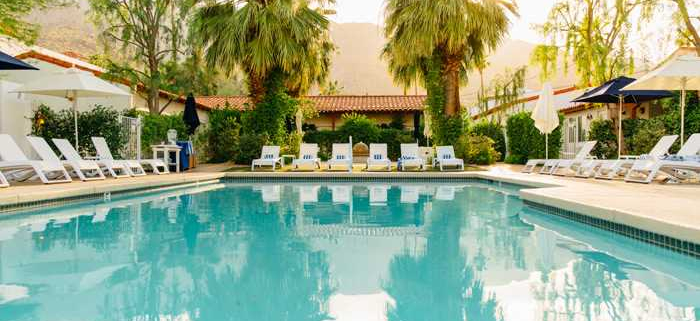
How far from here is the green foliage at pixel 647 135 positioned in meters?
13.9

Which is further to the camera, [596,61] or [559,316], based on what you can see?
[596,61]

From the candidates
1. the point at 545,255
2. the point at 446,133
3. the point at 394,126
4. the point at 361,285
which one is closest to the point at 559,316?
the point at 361,285

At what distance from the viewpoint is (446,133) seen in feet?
54.8

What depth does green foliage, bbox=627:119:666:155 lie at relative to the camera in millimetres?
13945

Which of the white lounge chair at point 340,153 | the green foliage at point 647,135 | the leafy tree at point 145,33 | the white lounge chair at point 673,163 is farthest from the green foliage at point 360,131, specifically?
the white lounge chair at point 673,163

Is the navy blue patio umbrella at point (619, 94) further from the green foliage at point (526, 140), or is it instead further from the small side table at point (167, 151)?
the small side table at point (167, 151)

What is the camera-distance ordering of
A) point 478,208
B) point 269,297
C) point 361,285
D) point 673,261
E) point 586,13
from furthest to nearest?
1. point 586,13
2. point 478,208
3. point 673,261
4. point 361,285
5. point 269,297

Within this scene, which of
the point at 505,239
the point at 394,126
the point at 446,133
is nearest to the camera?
the point at 505,239

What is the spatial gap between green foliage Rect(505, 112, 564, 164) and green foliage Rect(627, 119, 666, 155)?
2.52 m

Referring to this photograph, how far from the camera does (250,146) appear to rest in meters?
16.3

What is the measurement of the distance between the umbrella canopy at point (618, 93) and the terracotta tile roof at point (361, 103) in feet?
35.1

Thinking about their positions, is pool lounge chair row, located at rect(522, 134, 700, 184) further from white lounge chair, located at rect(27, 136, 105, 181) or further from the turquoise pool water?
white lounge chair, located at rect(27, 136, 105, 181)

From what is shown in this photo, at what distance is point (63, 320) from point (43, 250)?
7.72 ft

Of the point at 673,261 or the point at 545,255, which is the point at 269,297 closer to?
the point at 545,255
